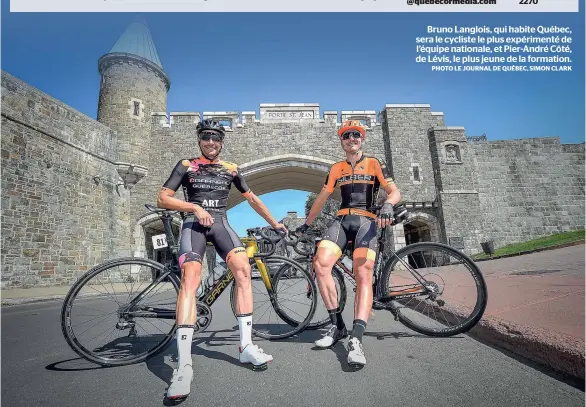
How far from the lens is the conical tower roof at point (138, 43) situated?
13.9 m

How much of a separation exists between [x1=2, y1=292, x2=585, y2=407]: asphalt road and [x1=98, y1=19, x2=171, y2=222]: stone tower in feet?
40.7

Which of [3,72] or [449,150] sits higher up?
[3,72]

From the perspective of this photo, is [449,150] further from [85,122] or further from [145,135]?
[85,122]

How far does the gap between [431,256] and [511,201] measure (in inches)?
582

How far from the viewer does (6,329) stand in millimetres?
3457

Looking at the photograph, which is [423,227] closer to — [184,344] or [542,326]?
[542,326]

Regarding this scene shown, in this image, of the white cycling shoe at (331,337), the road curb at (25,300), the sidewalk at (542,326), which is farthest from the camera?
the road curb at (25,300)

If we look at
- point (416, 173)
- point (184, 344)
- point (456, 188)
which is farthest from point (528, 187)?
point (184, 344)

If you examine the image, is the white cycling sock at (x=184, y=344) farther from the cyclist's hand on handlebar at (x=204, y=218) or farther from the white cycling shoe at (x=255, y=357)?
the cyclist's hand on handlebar at (x=204, y=218)

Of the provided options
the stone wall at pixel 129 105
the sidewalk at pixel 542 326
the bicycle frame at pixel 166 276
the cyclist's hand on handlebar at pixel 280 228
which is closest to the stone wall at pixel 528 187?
the sidewalk at pixel 542 326

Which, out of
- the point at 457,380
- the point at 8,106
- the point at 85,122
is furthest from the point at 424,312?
the point at 85,122

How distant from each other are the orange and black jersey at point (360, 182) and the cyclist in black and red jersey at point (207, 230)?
637mm

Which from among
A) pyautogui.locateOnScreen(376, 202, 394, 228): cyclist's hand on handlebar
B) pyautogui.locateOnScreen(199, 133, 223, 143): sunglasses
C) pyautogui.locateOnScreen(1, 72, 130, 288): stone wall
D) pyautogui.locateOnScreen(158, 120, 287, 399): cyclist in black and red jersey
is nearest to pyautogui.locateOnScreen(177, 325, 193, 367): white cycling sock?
pyautogui.locateOnScreen(158, 120, 287, 399): cyclist in black and red jersey

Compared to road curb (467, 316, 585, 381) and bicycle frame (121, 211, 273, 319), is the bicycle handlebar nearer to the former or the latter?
bicycle frame (121, 211, 273, 319)
